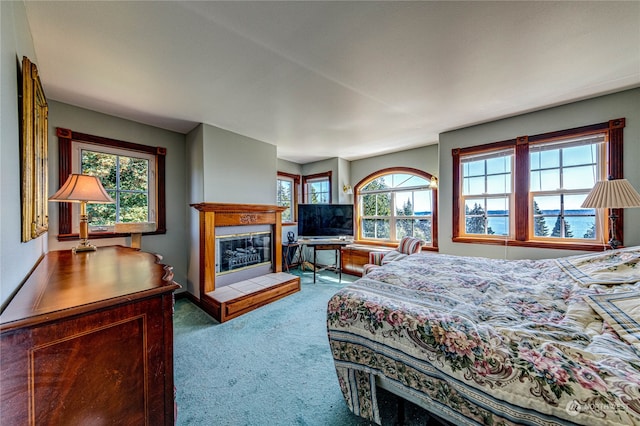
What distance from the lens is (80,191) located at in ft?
6.25

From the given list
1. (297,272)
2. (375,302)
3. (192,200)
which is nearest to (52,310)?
(375,302)

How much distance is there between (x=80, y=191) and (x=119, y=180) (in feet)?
4.32

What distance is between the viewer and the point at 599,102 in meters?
2.48

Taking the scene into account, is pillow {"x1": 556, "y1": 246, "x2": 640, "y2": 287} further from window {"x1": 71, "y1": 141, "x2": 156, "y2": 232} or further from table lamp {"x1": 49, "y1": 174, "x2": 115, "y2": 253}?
window {"x1": 71, "y1": 141, "x2": 156, "y2": 232}

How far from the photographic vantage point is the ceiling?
1412mm

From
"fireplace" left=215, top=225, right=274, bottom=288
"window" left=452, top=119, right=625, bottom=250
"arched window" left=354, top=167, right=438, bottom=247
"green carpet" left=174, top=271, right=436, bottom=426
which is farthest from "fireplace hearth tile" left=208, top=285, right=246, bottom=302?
"window" left=452, top=119, right=625, bottom=250

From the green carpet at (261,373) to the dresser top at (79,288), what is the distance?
104cm

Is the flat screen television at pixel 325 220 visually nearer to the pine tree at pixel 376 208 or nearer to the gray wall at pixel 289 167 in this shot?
the pine tree at pixel 376 208

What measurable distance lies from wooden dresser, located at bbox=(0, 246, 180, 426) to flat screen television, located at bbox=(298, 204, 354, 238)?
347cm

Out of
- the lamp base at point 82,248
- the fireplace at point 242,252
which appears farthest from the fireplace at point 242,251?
the lamp base at point 82,248

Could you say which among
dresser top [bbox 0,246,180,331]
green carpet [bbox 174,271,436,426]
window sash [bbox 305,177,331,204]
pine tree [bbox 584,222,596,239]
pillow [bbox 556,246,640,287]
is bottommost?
green carpet [bbox 174,271,436,426]

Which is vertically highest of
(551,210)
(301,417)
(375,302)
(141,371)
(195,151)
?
(195,151)

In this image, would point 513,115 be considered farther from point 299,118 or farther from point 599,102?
point 299,118

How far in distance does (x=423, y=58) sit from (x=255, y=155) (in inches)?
110
